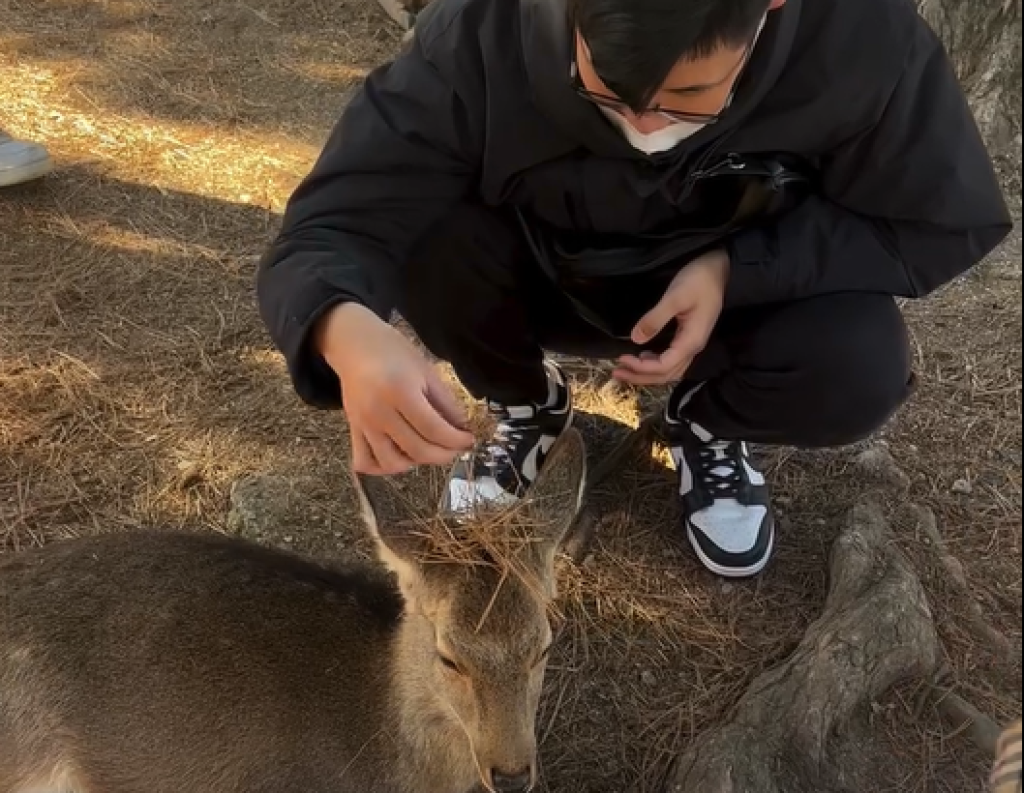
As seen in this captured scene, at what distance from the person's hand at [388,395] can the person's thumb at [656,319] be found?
0.60 m

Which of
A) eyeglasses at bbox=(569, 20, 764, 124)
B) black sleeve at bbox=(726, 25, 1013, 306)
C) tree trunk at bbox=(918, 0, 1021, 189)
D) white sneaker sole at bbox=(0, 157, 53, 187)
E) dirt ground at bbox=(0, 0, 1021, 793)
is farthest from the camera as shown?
white sneaker sole at bbox=(0, 157, 53, 187)

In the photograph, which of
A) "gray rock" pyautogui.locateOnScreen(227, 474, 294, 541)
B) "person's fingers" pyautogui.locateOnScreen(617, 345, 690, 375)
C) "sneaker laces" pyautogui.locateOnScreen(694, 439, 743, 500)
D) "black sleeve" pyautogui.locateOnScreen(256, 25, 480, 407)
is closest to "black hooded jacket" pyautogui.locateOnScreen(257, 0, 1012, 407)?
"black sleeve" pyautogui.locateOnScreen(256, 25, 480, 407)

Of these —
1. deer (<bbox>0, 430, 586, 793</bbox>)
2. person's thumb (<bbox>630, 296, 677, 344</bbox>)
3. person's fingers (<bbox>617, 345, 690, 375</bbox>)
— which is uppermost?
person's thumb (<bbox>630, 296, 677, 344</bbox>)

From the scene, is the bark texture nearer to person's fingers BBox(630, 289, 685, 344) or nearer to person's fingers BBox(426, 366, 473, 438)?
person's fingers BBox(630, 289, 685, 344)

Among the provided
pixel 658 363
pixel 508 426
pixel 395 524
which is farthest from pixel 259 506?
pixel 658 363

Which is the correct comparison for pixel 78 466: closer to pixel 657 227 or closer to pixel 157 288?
pixel 157 288

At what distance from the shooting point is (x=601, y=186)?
2758 mm

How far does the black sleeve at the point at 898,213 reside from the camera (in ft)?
8.61

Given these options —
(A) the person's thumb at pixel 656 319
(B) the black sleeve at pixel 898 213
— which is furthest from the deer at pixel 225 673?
(B) the black sleeve at pixel 898 213

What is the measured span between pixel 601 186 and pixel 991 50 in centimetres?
215

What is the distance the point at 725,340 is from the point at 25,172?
3411 mm

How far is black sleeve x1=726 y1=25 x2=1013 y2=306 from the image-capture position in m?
2.62

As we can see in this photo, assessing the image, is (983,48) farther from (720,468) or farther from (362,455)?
(362,455)

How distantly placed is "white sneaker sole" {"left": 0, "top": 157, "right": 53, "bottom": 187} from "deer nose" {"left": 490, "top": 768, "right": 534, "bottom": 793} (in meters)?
3.68
